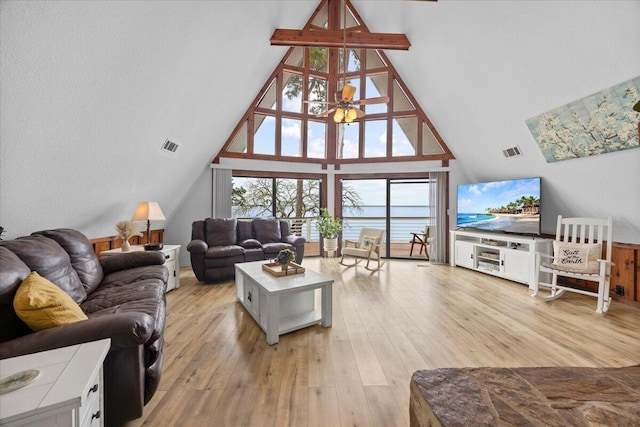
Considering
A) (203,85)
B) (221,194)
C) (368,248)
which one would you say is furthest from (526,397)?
(221,194)

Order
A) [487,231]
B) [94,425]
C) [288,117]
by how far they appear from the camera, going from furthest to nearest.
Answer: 1. [288,117]
2. [487,231]
3. [94,425]

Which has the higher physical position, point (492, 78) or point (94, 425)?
point (492, 78)

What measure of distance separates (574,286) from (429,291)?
7.20ft

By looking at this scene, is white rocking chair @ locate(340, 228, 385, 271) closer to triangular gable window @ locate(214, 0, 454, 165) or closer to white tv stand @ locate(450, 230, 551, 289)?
white tv stand @ locate(450, 230, 551, 289)

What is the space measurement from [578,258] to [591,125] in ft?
5.21

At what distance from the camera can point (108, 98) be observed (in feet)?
6.93

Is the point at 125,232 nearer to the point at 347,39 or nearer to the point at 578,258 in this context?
the point at 347,39

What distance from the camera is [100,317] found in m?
1.27

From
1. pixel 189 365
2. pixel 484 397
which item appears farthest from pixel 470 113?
pixel 189 365

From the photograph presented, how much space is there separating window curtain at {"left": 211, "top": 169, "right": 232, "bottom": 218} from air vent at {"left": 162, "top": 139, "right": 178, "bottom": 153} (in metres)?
1.64

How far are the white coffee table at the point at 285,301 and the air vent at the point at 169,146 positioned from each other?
193 cm

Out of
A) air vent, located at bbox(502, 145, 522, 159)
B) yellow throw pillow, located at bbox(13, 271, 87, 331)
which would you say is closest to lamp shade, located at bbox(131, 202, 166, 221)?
yellow throw pillow, located at bbox(13, 271, 87, 331)

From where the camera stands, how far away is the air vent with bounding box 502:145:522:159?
13.1 ft

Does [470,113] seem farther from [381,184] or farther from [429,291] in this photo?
[429,291]
